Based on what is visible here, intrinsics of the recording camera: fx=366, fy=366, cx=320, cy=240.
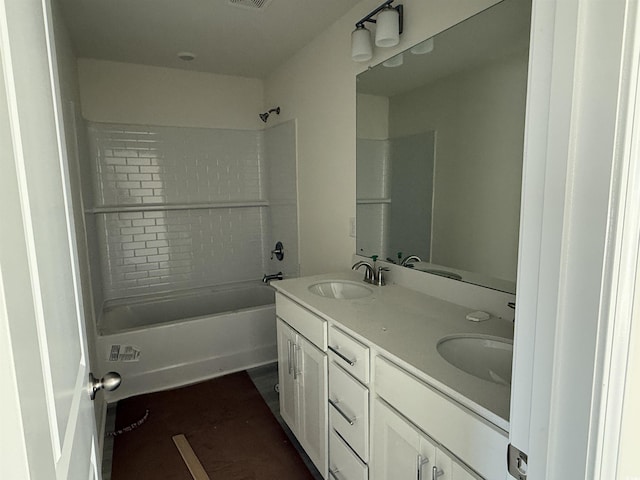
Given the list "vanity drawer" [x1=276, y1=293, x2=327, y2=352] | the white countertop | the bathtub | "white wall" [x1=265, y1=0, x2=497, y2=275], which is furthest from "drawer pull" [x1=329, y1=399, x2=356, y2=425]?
the bathtub

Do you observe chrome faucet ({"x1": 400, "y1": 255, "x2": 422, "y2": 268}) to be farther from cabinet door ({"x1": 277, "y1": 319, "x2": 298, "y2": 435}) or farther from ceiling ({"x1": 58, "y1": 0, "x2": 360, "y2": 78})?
ceiling ({"x1": 58, "y1": 0, "x2": 360, "y2": 78})

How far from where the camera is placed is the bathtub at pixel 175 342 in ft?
8.91

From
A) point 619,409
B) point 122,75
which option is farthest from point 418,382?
point 122,75

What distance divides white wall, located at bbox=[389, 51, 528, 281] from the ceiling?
967 millimetres

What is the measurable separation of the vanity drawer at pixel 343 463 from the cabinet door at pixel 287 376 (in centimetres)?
40

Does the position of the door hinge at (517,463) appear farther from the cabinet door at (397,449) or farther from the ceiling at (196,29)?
the ceiling at (196,29)

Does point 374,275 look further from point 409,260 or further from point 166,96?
point 166,96

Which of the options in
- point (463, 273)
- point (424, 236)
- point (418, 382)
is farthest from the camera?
point (424, 236)

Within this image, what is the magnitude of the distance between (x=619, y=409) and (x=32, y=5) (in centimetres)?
110

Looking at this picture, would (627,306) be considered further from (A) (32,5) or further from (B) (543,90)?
(A) (32,5)

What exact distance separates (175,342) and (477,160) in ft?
8.16

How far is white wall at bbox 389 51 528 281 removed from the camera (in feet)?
4.76

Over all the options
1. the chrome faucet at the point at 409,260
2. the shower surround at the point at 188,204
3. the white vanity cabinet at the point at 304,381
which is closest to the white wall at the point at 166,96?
the shower surround at the point at 188,204

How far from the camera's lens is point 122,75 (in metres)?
3.19
